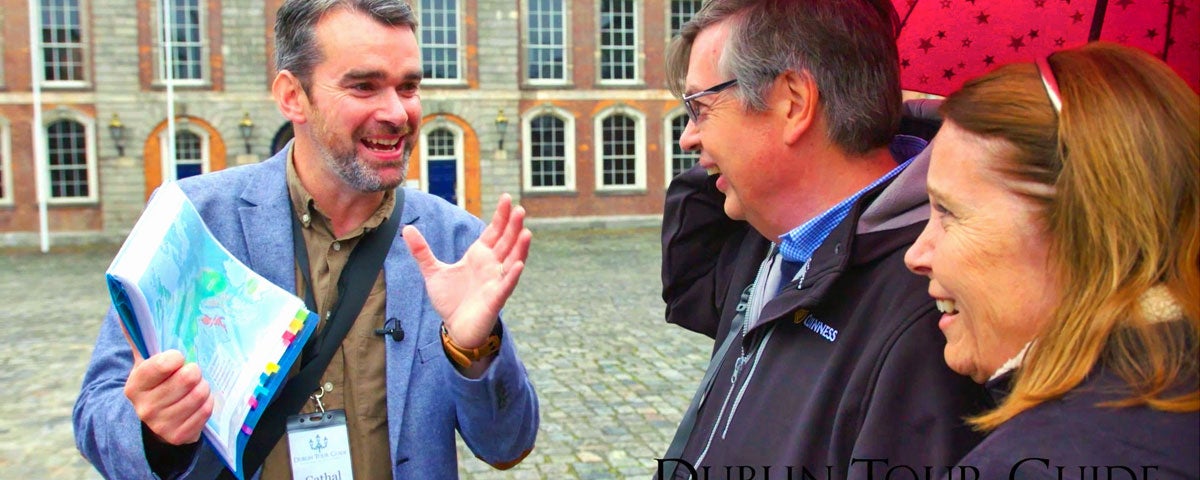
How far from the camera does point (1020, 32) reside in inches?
81.7

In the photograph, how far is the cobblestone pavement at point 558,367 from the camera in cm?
644

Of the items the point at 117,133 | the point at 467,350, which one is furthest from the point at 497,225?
the point at 117,133

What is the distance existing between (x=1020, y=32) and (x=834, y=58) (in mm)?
402

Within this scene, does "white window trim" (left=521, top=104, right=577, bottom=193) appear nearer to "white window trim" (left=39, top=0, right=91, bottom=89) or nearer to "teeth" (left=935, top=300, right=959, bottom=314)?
"white window trim" (left=39, top=0, right=91, bottom=89)

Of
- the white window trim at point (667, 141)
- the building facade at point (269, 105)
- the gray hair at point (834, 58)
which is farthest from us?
the white window trim at point (667, 141)

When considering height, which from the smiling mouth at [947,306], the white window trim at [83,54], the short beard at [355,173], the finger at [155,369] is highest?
the white window trim at [83,54]

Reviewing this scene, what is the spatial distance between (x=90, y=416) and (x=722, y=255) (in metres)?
1.59

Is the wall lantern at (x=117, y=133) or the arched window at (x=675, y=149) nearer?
the wall lantern at (x=117, y=133)

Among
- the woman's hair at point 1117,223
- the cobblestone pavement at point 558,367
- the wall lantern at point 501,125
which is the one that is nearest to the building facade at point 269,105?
the wall lantern at point 501,125

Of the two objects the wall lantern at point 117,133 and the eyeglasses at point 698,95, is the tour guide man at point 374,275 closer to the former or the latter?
the eyeglasses at point 698,95

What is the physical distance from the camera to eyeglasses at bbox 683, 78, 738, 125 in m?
2.16

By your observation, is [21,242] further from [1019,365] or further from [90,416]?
[1019,365]

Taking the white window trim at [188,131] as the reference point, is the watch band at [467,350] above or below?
below

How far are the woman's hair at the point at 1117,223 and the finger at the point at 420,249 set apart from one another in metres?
1.29
